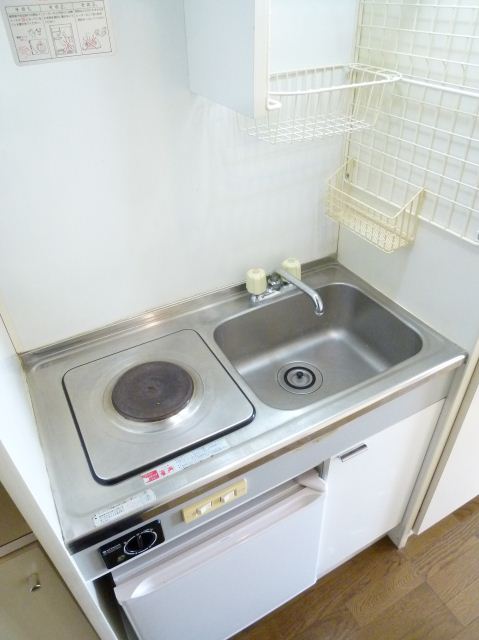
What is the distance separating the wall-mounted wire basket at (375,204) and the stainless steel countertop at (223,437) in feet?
0.69

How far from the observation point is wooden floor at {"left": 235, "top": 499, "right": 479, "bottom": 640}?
1471 millimetres

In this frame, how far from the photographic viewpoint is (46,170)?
3.17 feet

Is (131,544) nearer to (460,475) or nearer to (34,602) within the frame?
(34,602)

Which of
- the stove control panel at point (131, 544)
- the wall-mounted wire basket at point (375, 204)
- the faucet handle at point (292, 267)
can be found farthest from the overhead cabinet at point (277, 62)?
the stove control panel at point (131, 544)

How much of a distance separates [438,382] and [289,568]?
2.19 feet

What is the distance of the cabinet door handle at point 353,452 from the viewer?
1123 millimetres

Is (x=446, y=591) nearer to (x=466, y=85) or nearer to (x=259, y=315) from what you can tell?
(x=259, y=315)

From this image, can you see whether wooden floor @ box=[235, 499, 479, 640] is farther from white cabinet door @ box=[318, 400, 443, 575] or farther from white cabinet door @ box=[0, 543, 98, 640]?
white cabinet door @ box=[0, 543, 98, 640]

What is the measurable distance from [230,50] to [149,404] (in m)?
0.77

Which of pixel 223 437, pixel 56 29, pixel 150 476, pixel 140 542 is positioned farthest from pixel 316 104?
pixel 140 542

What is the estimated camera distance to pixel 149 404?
3.48 feet

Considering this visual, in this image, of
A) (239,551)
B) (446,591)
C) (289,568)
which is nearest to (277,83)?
(239,551)

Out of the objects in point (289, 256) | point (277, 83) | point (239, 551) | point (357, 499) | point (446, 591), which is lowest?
point (446, 591)

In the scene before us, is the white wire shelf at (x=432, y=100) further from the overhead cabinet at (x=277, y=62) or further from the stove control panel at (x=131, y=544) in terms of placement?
the stove control panel at (x=131, y=544)
